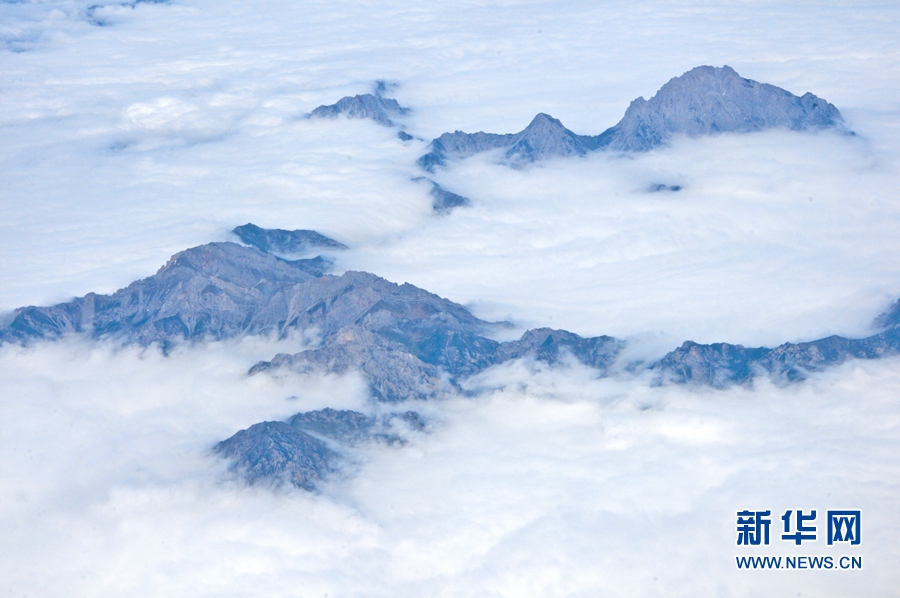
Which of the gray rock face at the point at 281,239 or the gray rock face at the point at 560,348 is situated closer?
the gray rock face at the point at 560,348

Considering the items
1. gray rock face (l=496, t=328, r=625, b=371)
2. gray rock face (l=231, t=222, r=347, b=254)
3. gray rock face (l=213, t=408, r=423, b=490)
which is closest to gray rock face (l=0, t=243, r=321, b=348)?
gray rock face (l=231, t=222, r=347, b=254)

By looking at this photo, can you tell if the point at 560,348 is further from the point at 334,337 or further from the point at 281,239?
the point at 281,239

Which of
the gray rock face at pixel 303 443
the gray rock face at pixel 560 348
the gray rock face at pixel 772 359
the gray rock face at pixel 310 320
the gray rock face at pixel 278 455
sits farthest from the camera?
the gray rock face at pixel 310 320

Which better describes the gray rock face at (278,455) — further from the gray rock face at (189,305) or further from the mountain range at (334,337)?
the gray rock face at (189,305)

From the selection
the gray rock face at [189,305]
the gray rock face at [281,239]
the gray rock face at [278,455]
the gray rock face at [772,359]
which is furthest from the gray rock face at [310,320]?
the gray rock face at [278,455]

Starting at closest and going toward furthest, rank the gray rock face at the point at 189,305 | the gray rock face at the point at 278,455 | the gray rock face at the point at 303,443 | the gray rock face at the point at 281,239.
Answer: the gray rock face at the point at 278,455 → the gray rock face at the point at 303,443 → the gray rock face at the point at 189,305 → the gray rock face at the point at 281,239

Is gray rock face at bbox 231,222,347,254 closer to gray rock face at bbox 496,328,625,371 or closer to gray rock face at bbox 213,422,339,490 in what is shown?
gray rock face at bbox 496,328,625,371

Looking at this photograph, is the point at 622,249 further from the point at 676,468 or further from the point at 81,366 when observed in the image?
the point at 81,366
